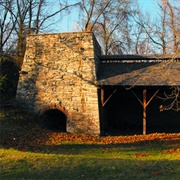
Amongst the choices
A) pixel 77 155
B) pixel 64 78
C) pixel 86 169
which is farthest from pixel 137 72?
pixel 86 169

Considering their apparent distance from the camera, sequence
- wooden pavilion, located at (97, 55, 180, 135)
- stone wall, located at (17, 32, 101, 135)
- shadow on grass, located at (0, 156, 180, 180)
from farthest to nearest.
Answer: stone wall, located at (17, 32, 101, 135) → wooden pavilion, located at (97, 55, 180, 135) → shadow on grass, located at (0, 156, 180, 180)

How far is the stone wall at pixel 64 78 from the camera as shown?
15203 mm

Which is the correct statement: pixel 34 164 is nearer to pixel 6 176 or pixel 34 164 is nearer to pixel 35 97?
pixel 6 176

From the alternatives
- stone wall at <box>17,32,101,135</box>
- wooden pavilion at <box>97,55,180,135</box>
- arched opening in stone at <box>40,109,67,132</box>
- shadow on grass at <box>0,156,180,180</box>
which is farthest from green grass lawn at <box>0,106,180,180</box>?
wooden pavilion at <box>97,55,180,135</box>

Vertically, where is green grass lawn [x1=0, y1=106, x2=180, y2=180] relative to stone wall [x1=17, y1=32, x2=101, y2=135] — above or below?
below

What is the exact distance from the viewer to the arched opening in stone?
52.0ft

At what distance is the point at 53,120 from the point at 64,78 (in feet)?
8.95


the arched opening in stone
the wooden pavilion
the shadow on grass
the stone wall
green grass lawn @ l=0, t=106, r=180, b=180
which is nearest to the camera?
the shadow on grass

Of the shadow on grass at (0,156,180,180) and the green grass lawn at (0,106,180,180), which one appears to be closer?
the shadow on grass at (0,156,180,180)

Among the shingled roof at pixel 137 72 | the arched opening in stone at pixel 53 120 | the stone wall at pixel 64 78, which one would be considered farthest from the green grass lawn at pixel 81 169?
the arched opening in stone at pixel 53 120

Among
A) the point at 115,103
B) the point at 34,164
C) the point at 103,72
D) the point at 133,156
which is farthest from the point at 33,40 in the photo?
the point at 34,164

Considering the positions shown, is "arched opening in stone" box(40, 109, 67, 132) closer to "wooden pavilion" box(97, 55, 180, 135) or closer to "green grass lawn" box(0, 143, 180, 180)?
"wooden pavilion" box(97, 55, 180, 135)

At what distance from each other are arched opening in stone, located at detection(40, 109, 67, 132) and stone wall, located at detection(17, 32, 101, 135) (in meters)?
0.51

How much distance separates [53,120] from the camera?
16969 millimetres
